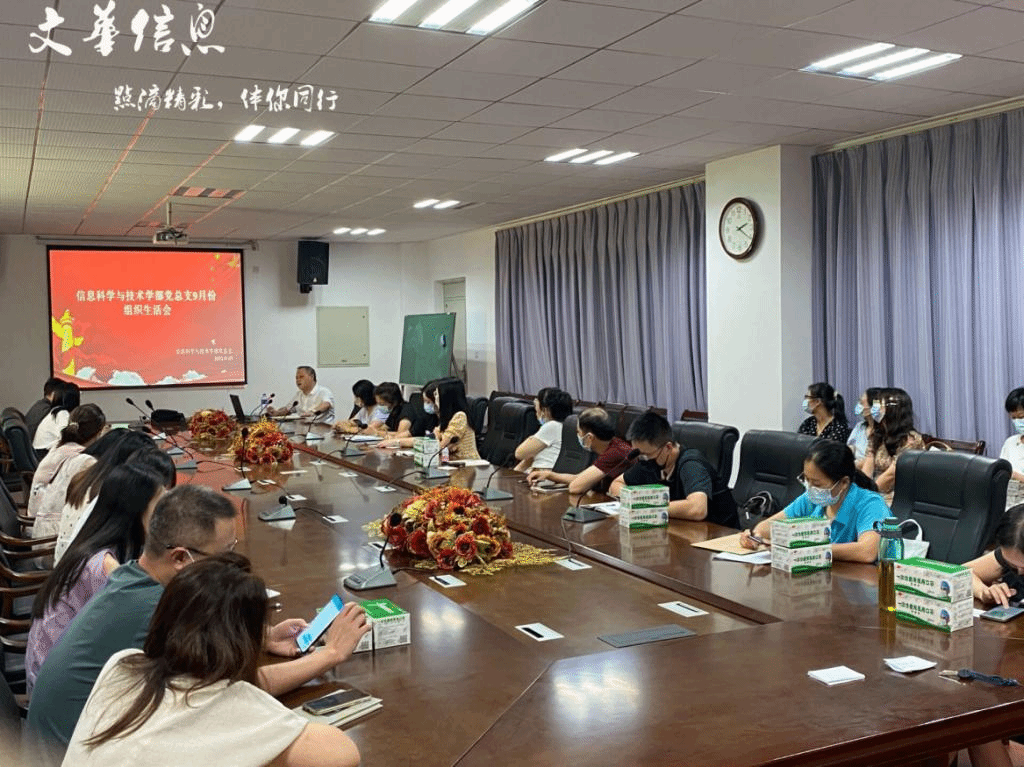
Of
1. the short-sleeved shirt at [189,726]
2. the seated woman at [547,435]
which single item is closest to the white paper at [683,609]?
the short-sleeved shirt at [189,726]

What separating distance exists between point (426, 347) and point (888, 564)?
953 cm

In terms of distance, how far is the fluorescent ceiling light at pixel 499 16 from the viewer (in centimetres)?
350

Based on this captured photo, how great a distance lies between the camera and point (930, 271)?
5781mm

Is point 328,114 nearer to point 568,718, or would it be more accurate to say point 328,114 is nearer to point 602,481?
point 602,481

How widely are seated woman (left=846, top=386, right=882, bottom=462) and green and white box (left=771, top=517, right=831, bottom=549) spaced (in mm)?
2662

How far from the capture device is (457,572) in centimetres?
305

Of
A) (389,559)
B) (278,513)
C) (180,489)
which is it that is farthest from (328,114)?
(180,489)

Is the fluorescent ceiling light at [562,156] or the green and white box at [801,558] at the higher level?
the fluorescent ceiling light at [562,156]

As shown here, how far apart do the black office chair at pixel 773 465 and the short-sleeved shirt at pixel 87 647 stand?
9.24 feet

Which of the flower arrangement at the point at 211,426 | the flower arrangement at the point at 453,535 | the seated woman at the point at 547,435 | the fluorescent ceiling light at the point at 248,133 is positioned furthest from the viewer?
the flower arrangement at the point at 211,426

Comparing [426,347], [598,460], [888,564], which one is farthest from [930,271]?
[426,347]

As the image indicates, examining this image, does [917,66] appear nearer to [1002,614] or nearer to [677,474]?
[677,474]

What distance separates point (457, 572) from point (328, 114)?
2935 mm

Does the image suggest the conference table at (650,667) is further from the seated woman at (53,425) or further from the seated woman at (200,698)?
the seated woman at (53,425)
